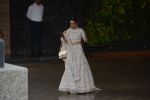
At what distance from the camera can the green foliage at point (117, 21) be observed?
22969mm

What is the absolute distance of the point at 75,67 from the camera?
539 inches

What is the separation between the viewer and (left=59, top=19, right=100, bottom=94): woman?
13.6m

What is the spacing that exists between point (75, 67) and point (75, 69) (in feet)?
0.15

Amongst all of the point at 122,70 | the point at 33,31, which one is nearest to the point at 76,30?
the point at 122,70

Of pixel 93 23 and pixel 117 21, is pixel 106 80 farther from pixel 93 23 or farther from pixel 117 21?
pixel 117 21

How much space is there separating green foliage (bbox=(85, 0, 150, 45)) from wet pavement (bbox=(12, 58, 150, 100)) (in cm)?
304

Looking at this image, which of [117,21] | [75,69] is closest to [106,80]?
[75,69]

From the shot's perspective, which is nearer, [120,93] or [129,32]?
[120,93]

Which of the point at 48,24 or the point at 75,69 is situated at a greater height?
the point at 48,24

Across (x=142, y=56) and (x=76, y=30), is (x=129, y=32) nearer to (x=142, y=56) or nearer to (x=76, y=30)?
(x=142, y=56)

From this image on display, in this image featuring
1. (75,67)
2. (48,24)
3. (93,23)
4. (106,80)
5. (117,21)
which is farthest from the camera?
(117,21)

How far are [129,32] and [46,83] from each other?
360 inches

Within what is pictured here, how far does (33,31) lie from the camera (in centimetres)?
2088

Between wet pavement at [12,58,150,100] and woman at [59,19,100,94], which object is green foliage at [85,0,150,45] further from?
woman at [59,19,100,94]
